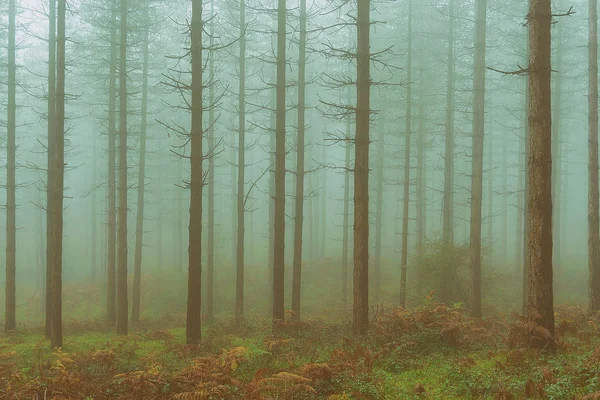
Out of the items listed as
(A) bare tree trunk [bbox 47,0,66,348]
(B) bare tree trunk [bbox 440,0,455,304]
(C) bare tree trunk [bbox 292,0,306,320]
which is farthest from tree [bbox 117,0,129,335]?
(B) bare tree trunk [bbox 440,0,455,304]

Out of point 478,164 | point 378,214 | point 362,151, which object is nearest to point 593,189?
point 478,164

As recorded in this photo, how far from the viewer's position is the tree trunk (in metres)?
16.5

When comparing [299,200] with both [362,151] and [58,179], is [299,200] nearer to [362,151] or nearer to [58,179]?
[362,151]

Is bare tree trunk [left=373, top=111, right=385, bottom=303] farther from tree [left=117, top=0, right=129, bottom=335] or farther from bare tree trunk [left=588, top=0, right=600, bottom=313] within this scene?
tree [left=117, top=0, right=129, bottom=335]

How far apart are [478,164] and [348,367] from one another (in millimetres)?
11380

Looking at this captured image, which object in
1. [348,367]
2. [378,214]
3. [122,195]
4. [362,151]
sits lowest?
[348,367]

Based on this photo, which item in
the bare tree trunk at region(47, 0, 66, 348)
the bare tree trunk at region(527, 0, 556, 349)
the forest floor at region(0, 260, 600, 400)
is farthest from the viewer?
the bare tree trunk at region(47, 0, 66, 348)

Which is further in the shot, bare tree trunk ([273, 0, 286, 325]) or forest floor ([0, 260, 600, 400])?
bare tree trunk ([273, 0, 286, 325])

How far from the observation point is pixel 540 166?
8523 mm

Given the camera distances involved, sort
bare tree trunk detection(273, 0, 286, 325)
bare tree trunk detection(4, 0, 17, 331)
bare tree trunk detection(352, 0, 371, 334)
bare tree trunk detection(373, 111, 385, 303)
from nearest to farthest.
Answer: bare tree trunk detection(352, 0, 371, 334), bare tree trunk detection(273, 0, 286, 325), bare tree trunk detection(4, 0, 17, 331), bare tree trunk detection(373, 111, 385, 303)

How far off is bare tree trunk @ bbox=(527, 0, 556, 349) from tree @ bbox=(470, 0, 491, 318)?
8.05m

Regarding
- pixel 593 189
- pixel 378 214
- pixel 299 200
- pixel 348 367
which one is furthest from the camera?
pixel 378 214

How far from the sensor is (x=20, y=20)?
19094 millimetres

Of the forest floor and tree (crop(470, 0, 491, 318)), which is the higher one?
tree (crop(470, 0, 491, 318))
